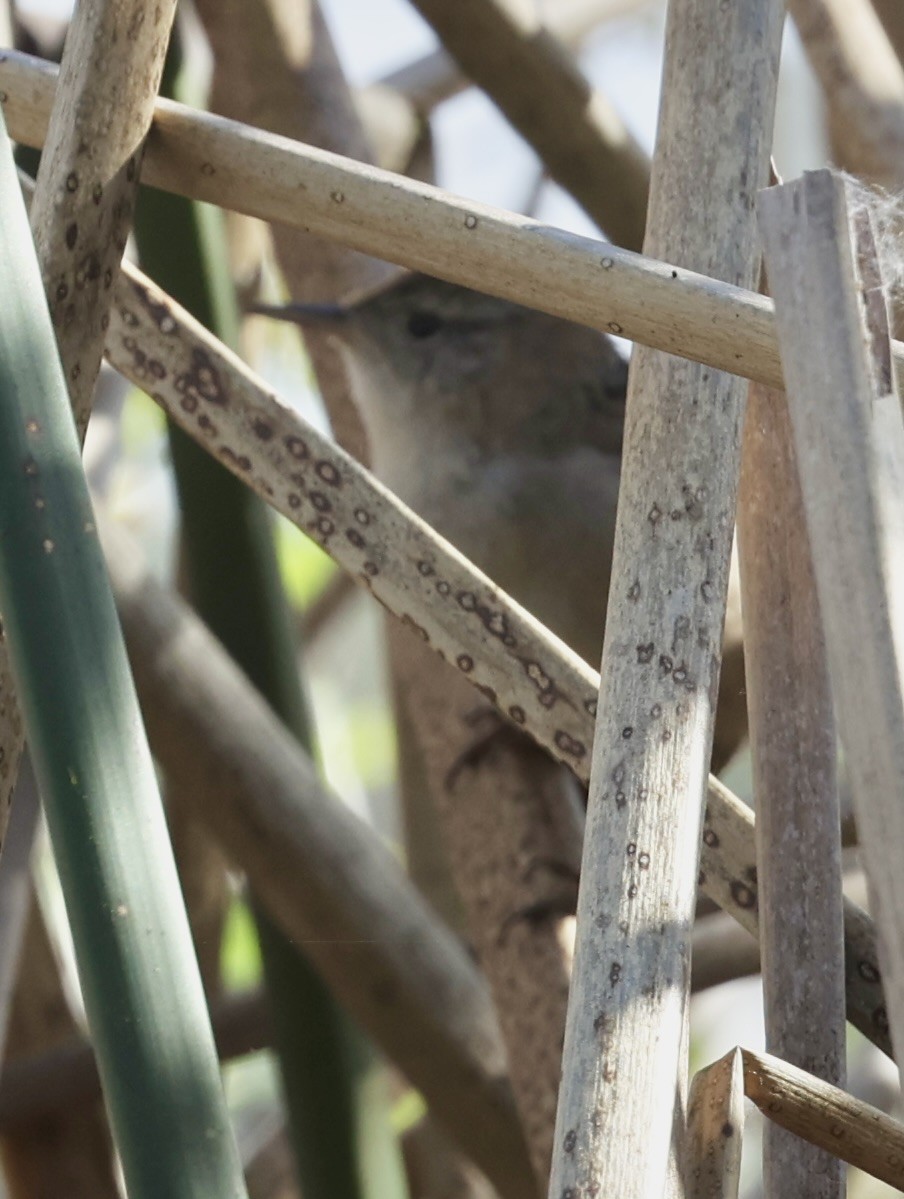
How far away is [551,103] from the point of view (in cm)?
159

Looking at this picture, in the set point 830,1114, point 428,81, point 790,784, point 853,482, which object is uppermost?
point 428,81

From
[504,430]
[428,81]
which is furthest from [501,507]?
[428,81]

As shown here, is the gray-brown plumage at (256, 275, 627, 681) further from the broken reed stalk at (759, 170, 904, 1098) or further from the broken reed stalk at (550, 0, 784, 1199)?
the broken reed stalk at (759, 170, 904, 1098)

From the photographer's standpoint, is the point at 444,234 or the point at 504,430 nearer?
the point at 444,234

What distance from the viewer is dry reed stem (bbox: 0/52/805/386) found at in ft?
1.95

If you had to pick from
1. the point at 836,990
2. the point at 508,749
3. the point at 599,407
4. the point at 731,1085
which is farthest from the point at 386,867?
the point at 731,1085

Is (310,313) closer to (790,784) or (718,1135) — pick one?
(790,784)

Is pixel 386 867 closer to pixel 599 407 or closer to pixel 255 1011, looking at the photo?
pixel 255 1011

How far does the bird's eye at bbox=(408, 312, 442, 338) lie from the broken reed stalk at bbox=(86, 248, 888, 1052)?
0.76m

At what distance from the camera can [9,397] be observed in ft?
1.78

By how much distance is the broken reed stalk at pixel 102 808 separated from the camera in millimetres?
474

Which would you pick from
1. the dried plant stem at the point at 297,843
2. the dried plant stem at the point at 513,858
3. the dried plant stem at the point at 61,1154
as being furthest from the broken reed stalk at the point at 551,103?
the dried plant stem at the point at 61,1154

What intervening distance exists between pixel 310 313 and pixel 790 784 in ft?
2.99

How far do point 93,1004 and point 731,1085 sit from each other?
0.23m
